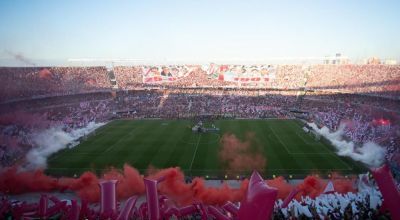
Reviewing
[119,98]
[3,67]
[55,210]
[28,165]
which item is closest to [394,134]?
[55,210]

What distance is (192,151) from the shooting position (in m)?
27.7

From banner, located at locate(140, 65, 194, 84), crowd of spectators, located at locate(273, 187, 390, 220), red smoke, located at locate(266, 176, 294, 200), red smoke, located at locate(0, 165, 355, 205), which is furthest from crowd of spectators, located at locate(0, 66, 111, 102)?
crowd of spectators, located at locate(273, 187, 390, 220)

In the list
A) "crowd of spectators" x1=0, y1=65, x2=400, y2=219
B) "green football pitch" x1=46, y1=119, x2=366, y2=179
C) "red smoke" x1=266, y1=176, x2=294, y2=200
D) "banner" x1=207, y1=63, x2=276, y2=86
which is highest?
"banner" x1=207, y1=63, x2=276, y2=86

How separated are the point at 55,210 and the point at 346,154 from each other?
838 inches

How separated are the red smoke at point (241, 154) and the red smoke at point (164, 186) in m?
3.70

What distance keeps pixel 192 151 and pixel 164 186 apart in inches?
342

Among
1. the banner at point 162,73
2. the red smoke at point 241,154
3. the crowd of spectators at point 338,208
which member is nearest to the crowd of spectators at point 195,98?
the banner at point 162,73

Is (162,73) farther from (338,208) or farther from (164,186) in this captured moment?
(338,208)

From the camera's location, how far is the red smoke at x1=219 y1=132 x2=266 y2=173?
2361 cm

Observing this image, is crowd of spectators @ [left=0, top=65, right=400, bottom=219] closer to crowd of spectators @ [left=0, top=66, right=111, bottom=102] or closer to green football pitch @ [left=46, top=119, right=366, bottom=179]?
crowd of spectators @ [left=0, top=66, right=111, bottom=102]

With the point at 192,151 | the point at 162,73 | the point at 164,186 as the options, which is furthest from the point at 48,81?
the point at 164,186

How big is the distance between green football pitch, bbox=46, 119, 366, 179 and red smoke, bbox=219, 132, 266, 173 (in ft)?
1.43

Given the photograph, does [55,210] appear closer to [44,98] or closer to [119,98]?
[44,98]

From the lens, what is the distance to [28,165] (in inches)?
917
